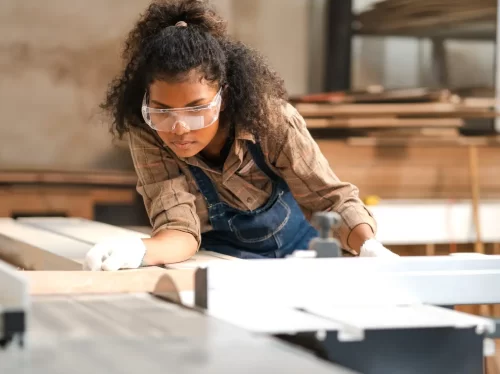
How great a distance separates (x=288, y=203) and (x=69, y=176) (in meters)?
1.89

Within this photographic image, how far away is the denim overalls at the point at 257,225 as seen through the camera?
284 centimetres

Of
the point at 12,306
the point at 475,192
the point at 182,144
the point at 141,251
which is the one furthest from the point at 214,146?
the point at 475,192

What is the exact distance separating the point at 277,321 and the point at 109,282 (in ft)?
A: 1.50

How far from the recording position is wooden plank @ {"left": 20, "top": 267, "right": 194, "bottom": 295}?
1826 millimetres

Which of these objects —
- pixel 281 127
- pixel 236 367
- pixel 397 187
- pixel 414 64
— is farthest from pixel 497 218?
pixel 236 367

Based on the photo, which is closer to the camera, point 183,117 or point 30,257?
point 183,117

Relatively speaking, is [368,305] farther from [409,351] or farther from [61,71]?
[61,71]

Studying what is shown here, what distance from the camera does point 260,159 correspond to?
2.76m

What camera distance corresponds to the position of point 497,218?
450 cm

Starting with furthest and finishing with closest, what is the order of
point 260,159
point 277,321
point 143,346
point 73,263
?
point 260,159 < point 73,263 < point 277,321 < point 143,346

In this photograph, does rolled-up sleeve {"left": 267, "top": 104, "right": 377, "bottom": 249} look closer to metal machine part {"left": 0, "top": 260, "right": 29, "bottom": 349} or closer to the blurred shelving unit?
metal machine part {"left": 0, "top": 260, "right": 29, "bottom": 349}

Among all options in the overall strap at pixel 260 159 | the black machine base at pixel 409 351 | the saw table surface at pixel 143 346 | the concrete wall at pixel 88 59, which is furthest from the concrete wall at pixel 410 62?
the saw table surface at pixel 143 346

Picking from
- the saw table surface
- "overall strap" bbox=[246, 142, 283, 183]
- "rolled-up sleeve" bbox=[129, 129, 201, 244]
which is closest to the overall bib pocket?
"overall strap" bbox=[246, 142, 283, 183]

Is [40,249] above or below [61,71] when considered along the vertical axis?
below
